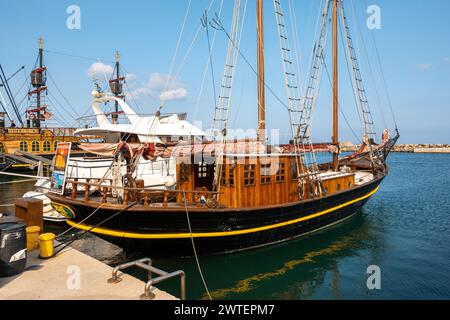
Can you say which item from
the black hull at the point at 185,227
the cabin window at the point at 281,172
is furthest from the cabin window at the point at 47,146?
the cabin window at the point at 281,172

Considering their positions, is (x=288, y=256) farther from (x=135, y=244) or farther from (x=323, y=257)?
(x=135, y=244)

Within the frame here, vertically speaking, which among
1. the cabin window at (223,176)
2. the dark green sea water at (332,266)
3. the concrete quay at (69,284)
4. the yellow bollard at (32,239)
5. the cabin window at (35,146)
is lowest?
the dark green sea water at (332,266)

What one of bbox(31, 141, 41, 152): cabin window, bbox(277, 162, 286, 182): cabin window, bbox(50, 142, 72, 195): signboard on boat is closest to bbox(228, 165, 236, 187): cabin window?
bbox(277, 162, 286, 182): cabin window

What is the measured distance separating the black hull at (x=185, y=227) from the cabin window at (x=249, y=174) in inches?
37.8

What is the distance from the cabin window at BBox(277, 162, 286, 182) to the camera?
1081cm

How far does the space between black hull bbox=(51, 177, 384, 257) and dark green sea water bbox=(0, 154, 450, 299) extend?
52 centimetres

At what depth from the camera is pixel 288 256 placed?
10695 millimetres

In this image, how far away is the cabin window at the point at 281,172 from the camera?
10.8m

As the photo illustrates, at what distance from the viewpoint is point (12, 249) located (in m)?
6.22

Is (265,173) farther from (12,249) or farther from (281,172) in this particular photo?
(12,249)

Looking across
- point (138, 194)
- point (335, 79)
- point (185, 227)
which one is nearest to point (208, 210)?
point (185, 227)

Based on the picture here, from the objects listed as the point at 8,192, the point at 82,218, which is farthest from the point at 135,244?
the point at 8,192

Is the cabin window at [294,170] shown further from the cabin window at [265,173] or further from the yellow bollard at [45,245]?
the yellow bollard at [45,245]
